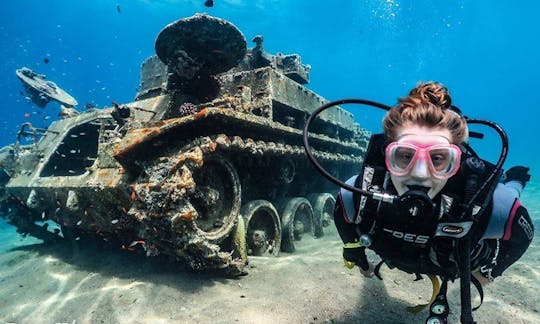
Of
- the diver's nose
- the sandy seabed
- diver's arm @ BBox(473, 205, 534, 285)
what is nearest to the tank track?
the sandy seabed

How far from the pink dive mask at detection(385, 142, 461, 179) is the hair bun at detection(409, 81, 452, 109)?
423 millimetres

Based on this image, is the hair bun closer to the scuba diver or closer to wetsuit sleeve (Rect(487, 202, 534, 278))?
the scuba diver

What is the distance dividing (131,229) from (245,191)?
2.08m

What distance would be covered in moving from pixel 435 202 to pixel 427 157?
38 cm

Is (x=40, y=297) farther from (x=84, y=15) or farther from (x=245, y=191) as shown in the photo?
(x=84, y=15)

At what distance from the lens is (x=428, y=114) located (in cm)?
211

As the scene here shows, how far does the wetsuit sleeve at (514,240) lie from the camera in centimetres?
216

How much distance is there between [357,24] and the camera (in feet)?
250

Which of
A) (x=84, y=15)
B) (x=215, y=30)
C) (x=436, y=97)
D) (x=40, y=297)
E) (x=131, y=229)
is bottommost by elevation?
(x=40, y=297)

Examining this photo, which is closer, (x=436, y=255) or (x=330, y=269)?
(x=436, y=255)

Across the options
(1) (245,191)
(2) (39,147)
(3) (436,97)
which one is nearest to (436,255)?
(3) (436,97)

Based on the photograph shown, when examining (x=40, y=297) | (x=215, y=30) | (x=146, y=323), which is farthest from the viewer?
(x=215, y=30)

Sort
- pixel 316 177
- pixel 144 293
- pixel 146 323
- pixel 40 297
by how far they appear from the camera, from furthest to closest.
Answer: pixel 316 177
pixel 40 297
pixel 144 293
pixel 146 323

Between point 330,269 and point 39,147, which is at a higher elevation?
point 39,147
